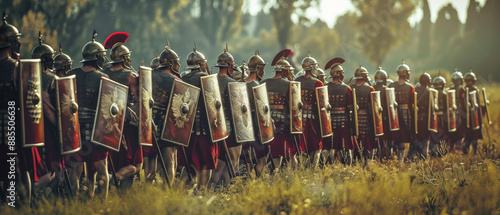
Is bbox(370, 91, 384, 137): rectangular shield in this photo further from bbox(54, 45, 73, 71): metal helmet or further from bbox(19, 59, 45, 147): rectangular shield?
bbox(19, 59, 45, 147): rectangular shield

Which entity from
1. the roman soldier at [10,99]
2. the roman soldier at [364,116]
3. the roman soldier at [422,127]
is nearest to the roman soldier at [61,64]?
the roman soldier at [10,99]

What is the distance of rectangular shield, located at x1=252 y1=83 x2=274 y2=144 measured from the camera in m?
7.46

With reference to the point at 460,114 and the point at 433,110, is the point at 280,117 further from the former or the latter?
the point at 460,114

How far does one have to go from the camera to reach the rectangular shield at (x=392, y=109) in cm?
965

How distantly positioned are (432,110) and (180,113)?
5.78 m

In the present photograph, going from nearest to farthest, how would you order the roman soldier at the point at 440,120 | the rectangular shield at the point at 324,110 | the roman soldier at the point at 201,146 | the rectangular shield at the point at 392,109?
the roman soldier at the point at 201,146 < the rectangular shield at the point at 324,110 < the rectangular shield at the point at 392,109 < the roman soldier at the point at 440,120

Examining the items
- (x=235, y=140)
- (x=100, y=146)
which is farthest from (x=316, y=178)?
(x=100, y=146)

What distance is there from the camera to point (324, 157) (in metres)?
8.95

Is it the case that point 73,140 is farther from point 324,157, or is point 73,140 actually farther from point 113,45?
point 324,157

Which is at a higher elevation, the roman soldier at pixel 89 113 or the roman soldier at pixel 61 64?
the roman soldier at pixel 61 64

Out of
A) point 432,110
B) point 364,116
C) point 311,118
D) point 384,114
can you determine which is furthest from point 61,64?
point 432,110

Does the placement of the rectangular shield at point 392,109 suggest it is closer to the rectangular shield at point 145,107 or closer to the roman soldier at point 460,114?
the roman soldier at point 460,114

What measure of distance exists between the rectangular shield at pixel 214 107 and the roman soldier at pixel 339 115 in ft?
8.57

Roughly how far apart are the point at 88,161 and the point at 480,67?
39588 millimetres
